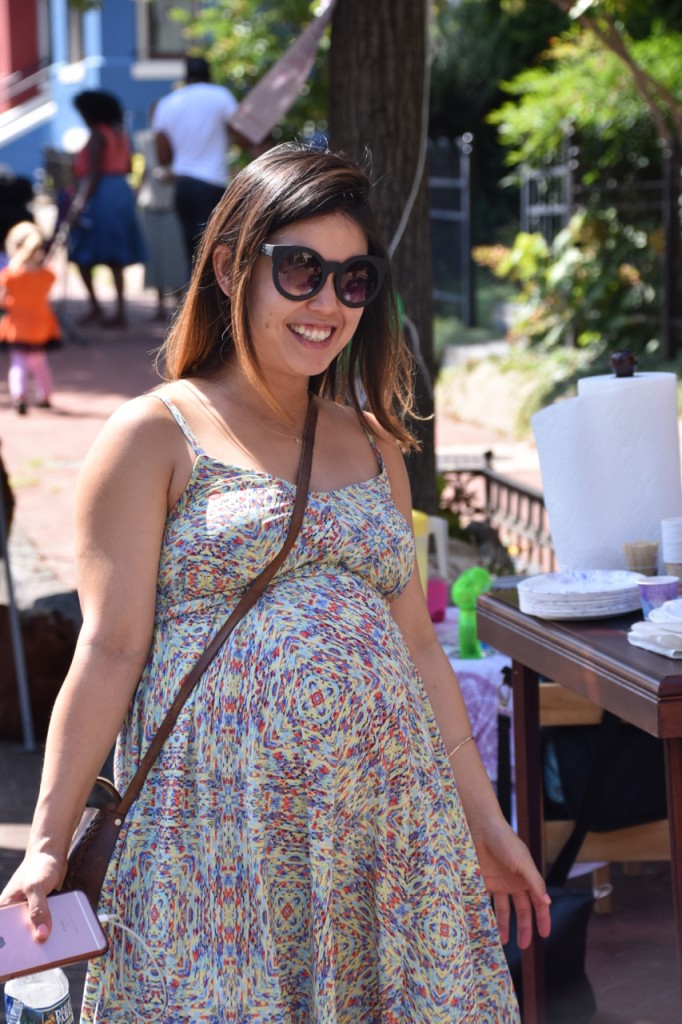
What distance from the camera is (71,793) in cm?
204

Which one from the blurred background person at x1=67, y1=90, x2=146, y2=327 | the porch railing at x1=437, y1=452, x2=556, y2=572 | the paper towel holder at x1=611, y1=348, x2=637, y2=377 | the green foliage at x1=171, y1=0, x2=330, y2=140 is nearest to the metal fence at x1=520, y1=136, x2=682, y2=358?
the green foliage at x1=171, y1=0, x2=330, y2=140

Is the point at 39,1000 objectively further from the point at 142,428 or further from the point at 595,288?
the point at 595,288

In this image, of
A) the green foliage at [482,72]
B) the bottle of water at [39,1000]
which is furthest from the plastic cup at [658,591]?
the green foliage at [482,72]

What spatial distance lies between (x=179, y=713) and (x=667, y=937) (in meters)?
2.19

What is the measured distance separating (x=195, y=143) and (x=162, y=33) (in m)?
16.6

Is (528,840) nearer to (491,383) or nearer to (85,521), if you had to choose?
(85,521)

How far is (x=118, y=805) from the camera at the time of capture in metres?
2.09

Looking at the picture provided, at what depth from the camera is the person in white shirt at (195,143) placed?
1078 centimetres

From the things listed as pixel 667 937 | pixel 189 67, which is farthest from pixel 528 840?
pixel 189 67

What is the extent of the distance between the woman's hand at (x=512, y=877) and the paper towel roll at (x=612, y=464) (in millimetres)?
678

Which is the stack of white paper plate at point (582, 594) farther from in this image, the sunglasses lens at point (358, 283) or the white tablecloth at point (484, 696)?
the white tablecloth at point (484, 696)

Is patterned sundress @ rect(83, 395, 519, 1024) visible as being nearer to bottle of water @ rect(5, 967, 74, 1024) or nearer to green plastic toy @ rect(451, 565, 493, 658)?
bottle of water @ rect(5, 967, 74, 1024)

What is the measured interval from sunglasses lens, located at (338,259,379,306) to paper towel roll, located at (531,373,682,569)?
0.66 m

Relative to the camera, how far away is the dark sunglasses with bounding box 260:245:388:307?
A: 218 cm
